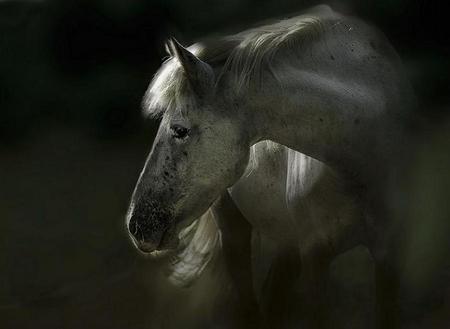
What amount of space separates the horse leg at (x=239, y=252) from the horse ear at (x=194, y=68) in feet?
2.02

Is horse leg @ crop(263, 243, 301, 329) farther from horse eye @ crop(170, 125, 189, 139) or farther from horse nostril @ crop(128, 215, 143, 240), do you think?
horse eye @ crop(170, 125, 189, 139)

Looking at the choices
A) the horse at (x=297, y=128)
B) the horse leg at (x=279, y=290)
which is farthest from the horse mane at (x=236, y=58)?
the horse leg at (x=279, y=290)

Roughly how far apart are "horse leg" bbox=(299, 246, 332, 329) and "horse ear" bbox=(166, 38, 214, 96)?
2.03ft

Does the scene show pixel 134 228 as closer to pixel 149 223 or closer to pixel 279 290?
A: pixel 149 223

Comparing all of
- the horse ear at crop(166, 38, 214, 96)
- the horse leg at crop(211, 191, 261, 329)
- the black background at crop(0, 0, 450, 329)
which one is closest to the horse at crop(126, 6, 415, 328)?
the horse ear at crop(166, 38, 214, 96)

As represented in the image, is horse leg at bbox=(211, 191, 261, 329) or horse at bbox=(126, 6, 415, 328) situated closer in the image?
horse at bbox=(126, 6, 415, 328)

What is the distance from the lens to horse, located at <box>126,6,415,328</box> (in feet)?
4.95

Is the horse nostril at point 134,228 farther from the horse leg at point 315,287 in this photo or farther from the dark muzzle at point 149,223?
the horse leg at point 315,287

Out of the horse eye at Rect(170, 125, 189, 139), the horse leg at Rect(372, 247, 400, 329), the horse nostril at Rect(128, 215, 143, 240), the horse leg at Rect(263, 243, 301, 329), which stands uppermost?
the horse eye at Rect(170, 125, 189, 139)

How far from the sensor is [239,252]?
7.14ft

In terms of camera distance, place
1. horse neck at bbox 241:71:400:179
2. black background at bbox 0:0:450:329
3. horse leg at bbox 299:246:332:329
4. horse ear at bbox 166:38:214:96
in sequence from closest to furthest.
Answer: horse ear at bbox 166:38:214:96 < horse neck at bbox 241:71:400:179 < horse leg at bbox 299:246:332:329 < black background at bbox 0:0:450:329

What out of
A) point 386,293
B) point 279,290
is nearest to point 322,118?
point 386,293

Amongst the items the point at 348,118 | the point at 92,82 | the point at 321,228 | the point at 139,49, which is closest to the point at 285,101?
the point at 348,118

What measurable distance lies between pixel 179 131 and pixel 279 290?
962 mm
